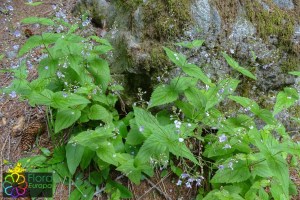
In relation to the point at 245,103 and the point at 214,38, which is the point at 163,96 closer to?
the point at 245,103

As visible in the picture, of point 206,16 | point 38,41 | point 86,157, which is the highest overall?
point 206,16

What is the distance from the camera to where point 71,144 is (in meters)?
3.27

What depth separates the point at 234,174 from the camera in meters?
3.20

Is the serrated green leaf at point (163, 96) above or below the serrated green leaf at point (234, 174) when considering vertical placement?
above

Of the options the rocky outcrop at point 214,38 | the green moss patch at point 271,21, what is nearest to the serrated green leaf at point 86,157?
the rocky outcrop at point 214,38

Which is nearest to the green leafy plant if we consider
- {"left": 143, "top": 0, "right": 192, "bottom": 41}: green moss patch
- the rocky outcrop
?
the rocky outcrop

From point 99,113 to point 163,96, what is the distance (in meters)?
0.67

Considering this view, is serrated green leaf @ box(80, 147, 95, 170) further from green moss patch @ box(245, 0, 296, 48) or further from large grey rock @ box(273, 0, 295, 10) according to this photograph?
large grey rock @ box(273, 0, 295, 10)

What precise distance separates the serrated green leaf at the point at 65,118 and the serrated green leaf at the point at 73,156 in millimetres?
223

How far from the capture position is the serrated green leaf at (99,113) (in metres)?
3.33

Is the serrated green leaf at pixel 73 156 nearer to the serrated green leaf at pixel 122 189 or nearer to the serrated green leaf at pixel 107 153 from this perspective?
the serrated green leaf at pixel 107 153

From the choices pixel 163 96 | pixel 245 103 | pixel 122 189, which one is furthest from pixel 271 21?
pixel 122 189

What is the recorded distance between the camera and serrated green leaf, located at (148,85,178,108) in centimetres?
330

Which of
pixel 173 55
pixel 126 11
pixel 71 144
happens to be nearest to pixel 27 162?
pixel 71 144
